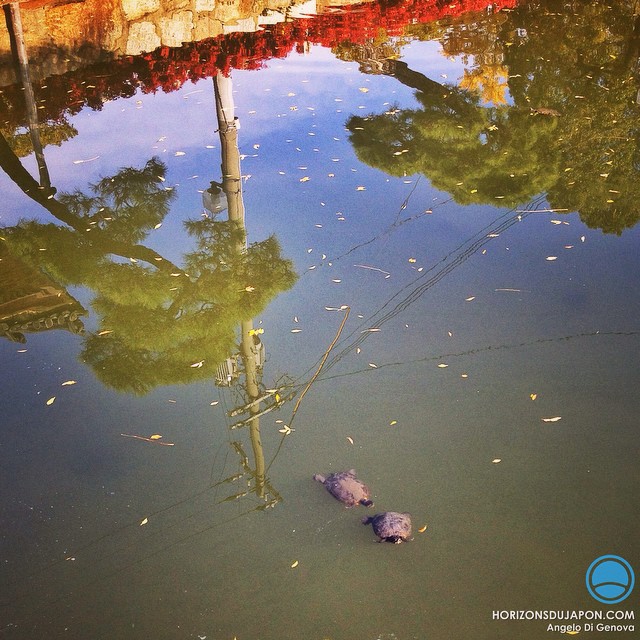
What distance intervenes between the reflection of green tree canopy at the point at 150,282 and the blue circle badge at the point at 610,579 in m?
2.54

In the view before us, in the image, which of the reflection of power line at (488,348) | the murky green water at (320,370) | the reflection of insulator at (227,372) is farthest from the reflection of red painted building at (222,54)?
the reflection of power line at (488,348)

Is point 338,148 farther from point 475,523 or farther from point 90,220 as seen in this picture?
point 475,523

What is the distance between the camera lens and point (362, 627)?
9.57 feet

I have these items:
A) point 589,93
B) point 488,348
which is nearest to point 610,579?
point 488,348

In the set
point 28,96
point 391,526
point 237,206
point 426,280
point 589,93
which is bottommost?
point 391,526

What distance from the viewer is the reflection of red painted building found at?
29.9 feet

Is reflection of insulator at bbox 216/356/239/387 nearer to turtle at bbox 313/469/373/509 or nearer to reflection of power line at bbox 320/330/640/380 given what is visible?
reflection of power line at bbox 320/330/640/380

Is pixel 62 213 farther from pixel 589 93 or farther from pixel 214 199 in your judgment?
pixel 589 93

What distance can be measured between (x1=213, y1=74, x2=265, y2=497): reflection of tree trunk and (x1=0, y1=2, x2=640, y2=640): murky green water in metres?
0.03

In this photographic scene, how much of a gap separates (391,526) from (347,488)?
1.08 ft

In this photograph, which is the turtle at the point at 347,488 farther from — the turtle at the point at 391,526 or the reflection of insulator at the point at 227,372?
the reflection of insulator at the point at 227,372

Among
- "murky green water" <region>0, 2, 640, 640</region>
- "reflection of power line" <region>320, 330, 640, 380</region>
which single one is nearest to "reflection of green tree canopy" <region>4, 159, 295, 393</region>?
"murky green water" <region>0, 2, 640, 640</region>

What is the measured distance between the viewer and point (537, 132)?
24.8 feet

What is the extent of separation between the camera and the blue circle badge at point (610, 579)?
9.74 feet
